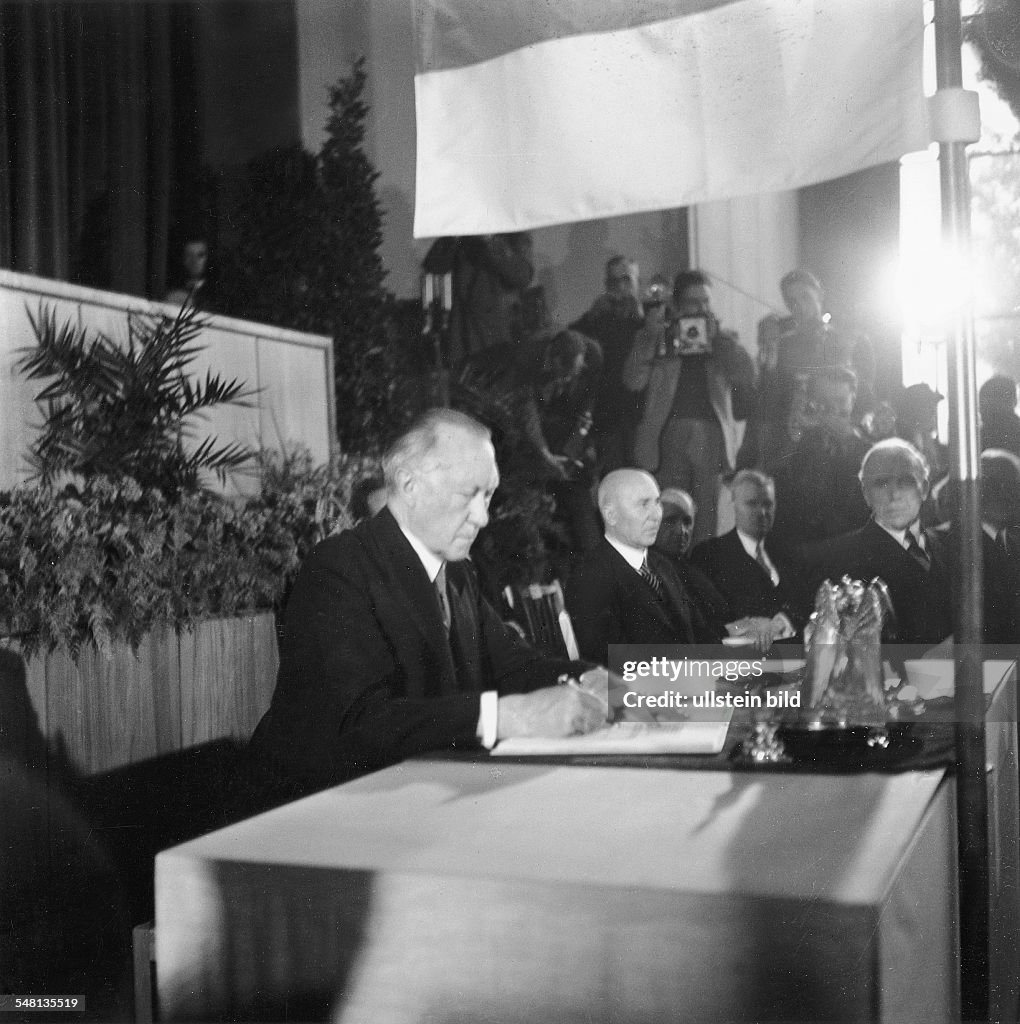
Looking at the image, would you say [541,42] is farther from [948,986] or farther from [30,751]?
[948,986]

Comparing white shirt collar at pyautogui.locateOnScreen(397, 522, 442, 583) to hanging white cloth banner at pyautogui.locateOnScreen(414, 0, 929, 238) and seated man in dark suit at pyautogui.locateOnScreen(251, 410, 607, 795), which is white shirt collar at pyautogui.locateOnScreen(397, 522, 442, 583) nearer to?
seated man in dark suit at pyautogui.locateOnScreen(251, 410, 607, 795)

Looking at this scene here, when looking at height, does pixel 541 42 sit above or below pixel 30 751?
above

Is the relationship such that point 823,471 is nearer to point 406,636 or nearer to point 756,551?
point 756,551

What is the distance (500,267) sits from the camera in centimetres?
222

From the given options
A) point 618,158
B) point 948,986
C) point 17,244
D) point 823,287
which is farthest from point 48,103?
point 948,986

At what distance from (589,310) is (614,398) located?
17 cm

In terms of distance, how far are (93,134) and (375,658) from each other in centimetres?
127

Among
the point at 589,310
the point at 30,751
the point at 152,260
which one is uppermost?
the point at 152,260

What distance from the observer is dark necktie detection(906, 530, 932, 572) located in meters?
2.09

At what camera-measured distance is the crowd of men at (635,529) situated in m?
2.08

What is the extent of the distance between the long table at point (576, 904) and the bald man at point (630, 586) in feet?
1.29

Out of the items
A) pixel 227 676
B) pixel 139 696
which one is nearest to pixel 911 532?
pixel 227 676

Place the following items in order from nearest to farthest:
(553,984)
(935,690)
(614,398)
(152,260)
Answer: (553,984)
(935,690)
(614,398)
(152,260)

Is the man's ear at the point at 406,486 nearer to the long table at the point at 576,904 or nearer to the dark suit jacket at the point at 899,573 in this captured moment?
the long table at the point at 576,904
